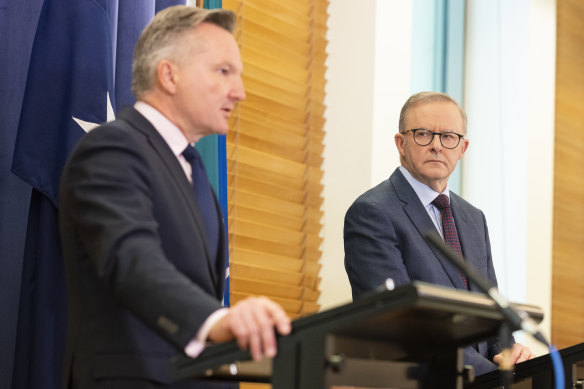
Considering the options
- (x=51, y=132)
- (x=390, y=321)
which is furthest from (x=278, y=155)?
(x=390, y=321)

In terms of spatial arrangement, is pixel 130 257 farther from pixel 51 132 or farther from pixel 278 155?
pixel 278 155

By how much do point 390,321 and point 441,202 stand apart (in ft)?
6.36

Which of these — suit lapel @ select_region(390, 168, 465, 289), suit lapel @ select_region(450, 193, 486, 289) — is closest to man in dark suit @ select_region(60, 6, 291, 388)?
suit lapel @ select_region(390, 168, 465, 289)

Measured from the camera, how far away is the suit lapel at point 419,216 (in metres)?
3.31

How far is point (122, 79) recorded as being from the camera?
10.8 ft

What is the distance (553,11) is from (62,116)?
423 centimetres

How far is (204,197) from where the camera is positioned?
235 centimetres

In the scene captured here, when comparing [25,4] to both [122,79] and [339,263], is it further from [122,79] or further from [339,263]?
[339,263]

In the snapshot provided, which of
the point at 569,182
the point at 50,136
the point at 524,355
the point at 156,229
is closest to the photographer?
the point at 156,229

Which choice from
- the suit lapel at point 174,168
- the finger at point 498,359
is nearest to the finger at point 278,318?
the suit lapel at point 174,168

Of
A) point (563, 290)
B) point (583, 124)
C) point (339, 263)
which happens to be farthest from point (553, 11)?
point (339, 263)

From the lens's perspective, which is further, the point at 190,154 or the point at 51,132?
the point at 51,132

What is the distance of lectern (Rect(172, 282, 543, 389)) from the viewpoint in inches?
61.3

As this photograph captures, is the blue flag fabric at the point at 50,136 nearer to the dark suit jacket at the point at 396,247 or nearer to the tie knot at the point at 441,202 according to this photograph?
the dark suit jacket at the point at 396,247
